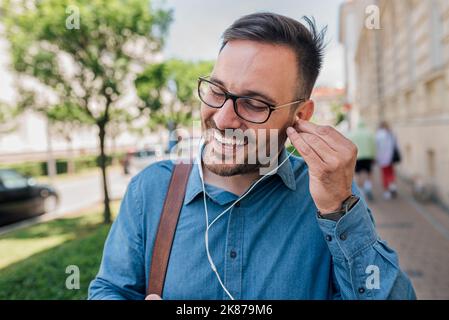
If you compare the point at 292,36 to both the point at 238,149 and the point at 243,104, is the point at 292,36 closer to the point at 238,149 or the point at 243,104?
the point at 243,104

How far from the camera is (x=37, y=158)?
63.9 ft

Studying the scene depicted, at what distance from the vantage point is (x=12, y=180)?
311 inches

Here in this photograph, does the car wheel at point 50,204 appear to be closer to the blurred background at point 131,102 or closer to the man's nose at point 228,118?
the blurred background at point 131,102

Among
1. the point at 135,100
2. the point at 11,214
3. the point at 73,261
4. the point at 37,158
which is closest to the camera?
the point at 73,261

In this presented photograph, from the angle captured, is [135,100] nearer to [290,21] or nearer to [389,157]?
[389,157]

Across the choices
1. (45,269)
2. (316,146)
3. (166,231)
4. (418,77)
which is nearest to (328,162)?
(316,146)

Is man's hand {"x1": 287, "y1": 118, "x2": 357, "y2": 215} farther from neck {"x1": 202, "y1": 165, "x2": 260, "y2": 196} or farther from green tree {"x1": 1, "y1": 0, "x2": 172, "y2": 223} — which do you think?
green tree {"x1": 1, "y1": 0, "x2": 172, "y2": 223}

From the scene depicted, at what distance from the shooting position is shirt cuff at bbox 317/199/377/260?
104 centimetres

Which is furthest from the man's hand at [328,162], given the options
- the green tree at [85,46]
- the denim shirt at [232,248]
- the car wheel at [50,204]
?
the car wheel at [50,204]

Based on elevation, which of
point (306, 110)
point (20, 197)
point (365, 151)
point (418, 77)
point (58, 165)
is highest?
point (418, 77)

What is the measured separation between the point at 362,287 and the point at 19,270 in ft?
8.62

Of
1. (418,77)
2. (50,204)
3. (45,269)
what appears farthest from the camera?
(50,204)

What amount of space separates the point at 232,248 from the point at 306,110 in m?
0.45
